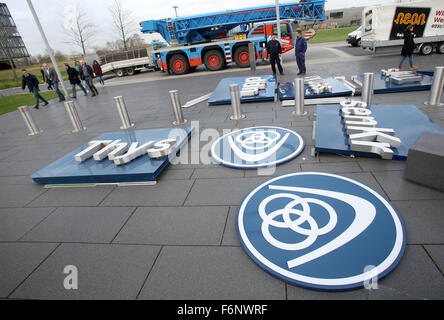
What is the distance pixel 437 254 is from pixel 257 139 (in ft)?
10.7

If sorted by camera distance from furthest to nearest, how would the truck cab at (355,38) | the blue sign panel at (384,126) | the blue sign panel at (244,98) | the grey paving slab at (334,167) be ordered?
1. the truck cab at (355,38)
2. the blue sign panel at (244,98)
3. the blue sign panel at (384,126)
4. the grey paving slab at (334,167)

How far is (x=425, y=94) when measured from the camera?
6762 millimetres

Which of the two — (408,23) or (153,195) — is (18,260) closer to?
(153,195)

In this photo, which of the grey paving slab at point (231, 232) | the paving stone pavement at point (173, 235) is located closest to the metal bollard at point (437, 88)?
the paving stone pavement at point (173, 235)

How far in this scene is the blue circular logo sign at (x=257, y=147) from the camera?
162 inches

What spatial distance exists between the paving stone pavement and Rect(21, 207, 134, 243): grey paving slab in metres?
0.01

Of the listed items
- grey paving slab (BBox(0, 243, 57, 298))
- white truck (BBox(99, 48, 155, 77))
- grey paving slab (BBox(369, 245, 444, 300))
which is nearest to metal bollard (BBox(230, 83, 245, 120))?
grey paving slab (BBox(0, 243, 57, 298))

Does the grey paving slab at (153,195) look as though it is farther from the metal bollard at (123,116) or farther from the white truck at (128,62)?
the white truck at (128,62)

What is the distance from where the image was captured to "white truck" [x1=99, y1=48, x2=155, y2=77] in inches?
903

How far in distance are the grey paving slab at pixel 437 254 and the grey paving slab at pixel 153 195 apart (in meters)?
2.71

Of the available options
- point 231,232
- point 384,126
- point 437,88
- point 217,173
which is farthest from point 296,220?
point 437,88

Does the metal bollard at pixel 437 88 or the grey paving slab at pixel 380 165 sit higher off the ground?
the metal bollard at pixel 437 88

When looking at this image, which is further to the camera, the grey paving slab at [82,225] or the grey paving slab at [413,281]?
the grey paving slab at [82,225]
